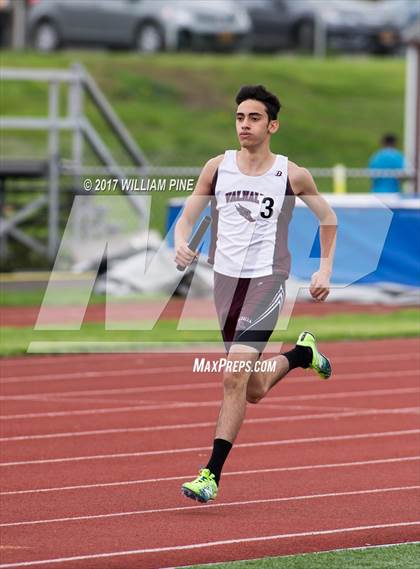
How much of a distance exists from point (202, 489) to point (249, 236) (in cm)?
124

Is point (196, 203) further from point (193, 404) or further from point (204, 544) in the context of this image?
point (193, 404)

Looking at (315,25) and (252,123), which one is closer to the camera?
(252,123)

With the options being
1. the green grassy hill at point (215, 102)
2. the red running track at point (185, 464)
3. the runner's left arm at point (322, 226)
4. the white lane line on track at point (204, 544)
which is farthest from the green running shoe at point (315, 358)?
the green grassy hill at point (215, 102)

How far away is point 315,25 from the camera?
38.4m

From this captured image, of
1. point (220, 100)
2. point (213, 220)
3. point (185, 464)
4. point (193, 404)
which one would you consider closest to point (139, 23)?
point (220, 100)

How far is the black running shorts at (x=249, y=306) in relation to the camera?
7434 millimetres

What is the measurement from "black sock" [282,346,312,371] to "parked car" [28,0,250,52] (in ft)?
86.9

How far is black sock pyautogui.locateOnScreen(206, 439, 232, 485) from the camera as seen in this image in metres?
7.27

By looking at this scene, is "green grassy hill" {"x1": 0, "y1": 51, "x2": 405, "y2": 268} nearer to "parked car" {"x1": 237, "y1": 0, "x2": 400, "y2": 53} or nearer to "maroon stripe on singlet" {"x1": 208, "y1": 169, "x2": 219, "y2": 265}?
"parked car" {"x1": 237, "y1": 0, "x2": 400, "y2": 53}

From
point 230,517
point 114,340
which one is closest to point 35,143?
point 114,340

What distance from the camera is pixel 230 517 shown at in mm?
7160

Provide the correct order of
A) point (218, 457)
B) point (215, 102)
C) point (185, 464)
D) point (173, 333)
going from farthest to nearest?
point (215, 102) → point (173, 333) → point (185, 464) → point (218, 457)

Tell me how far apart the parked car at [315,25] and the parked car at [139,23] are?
75cm

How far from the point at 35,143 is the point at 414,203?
41.9 ft
